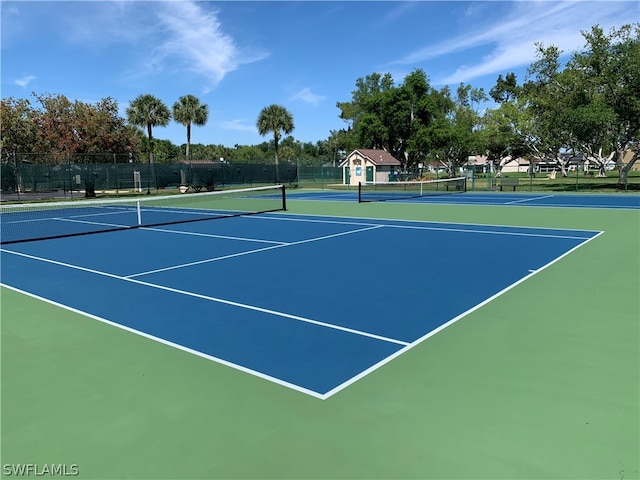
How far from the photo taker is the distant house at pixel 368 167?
5366 centimetres

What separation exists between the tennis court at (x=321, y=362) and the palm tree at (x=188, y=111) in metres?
52.6

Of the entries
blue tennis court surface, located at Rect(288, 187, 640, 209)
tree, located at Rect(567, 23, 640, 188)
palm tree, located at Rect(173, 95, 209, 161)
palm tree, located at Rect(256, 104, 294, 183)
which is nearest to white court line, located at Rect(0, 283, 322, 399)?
blue tennis court surface, located at Rect(288, 187, 640, 209)

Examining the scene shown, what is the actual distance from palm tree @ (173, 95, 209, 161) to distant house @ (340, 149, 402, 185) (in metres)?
18.8

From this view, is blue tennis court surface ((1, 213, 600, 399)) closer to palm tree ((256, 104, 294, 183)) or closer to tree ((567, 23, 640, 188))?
tree ((567, 23, 640, 188))

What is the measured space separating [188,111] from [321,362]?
59.7 m

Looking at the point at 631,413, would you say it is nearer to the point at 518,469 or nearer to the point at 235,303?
the point at 518,469

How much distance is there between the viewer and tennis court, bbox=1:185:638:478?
340cm

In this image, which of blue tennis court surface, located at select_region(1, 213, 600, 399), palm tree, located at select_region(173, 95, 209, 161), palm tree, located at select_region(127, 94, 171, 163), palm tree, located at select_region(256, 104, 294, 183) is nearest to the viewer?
blue tennis court surface, located at select_region(1, 213, 600, 399)

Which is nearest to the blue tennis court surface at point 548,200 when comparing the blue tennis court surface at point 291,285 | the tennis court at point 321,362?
the blue tennis court surface at point 291,285

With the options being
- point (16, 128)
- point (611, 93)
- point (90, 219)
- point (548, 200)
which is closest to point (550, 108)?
point (611, 93)

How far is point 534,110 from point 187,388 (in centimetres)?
4748

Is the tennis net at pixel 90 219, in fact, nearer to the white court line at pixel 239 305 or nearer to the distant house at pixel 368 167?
the white court line at pixel 239 305

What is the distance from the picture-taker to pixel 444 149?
5941 centimetres

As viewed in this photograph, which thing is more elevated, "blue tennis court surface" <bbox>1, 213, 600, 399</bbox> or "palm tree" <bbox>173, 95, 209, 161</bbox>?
"palm tree" <bbox>173, 95, 209, 161</bbox>
